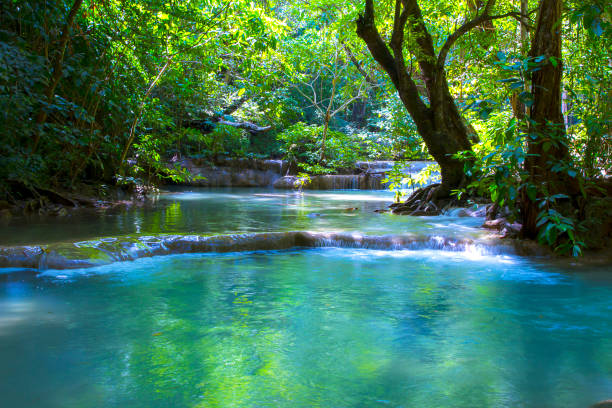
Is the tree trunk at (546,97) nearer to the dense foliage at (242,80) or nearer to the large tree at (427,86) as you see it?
the dense foliage at (242,80)

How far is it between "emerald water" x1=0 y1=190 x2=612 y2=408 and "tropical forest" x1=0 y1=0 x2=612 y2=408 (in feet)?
0.07


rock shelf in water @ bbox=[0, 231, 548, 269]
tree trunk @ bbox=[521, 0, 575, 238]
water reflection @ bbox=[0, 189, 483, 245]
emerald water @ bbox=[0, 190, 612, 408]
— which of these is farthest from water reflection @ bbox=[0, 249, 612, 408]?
water reflection @ bbox=[0, 189, 483, 245]

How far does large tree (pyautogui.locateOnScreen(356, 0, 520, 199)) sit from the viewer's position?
8.72 metres

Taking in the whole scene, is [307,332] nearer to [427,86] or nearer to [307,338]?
[307,338]

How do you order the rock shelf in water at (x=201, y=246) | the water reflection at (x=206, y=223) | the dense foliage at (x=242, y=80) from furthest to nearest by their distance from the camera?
the water reflection at (x=206, y=223)
the dense foliage at (x=242, y=80)
the rock shelf in water at (x=201, y=246)

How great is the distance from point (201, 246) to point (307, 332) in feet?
10.1

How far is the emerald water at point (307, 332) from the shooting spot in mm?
2648

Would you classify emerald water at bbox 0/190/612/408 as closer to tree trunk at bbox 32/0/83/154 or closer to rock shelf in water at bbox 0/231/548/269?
rock shelf in water at bbox 0/231/548/269

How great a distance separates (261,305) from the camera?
4242mm

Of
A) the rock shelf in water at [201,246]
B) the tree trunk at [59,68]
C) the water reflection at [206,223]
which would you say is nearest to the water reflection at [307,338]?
the rock shelf in water at [201,246]

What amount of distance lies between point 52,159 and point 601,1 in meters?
9.49

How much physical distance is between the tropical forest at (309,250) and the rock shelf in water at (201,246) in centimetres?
3

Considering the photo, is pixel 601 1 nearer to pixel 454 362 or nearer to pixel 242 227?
pixel 454 362

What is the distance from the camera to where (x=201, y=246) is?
6328 mm
